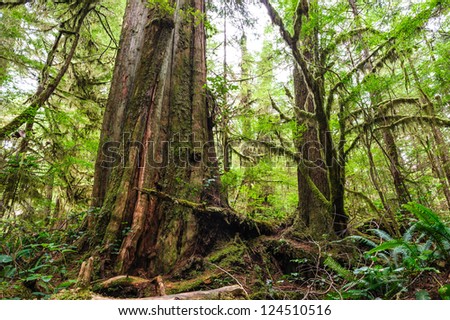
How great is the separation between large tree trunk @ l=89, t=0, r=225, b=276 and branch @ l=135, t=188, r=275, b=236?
14 centimetres

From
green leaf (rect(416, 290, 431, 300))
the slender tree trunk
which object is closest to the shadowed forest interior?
green leaf (rect(416, 290, 431, 300))

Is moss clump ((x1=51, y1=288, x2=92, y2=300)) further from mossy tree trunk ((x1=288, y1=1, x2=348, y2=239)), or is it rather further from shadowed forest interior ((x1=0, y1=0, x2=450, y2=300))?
mossy tree trunk ((x1=288, y1=1, x2=348, y2=239))

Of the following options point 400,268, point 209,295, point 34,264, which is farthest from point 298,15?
point 34,264

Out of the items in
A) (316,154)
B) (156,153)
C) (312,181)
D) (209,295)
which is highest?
(316,154)

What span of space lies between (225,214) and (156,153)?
1265mm

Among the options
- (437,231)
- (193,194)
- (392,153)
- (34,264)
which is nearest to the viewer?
(437,231)

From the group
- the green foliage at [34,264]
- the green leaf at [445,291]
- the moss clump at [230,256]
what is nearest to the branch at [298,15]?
the moss clump at [230,256]

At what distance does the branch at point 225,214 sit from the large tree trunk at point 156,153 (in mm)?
137

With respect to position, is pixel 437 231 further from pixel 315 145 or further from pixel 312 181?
pixel 315 145

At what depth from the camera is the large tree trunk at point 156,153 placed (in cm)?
301

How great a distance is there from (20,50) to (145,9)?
3.38m

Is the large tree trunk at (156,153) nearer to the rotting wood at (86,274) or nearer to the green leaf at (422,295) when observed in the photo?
the rotting wood at (86,274)

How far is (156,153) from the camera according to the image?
348 cm
